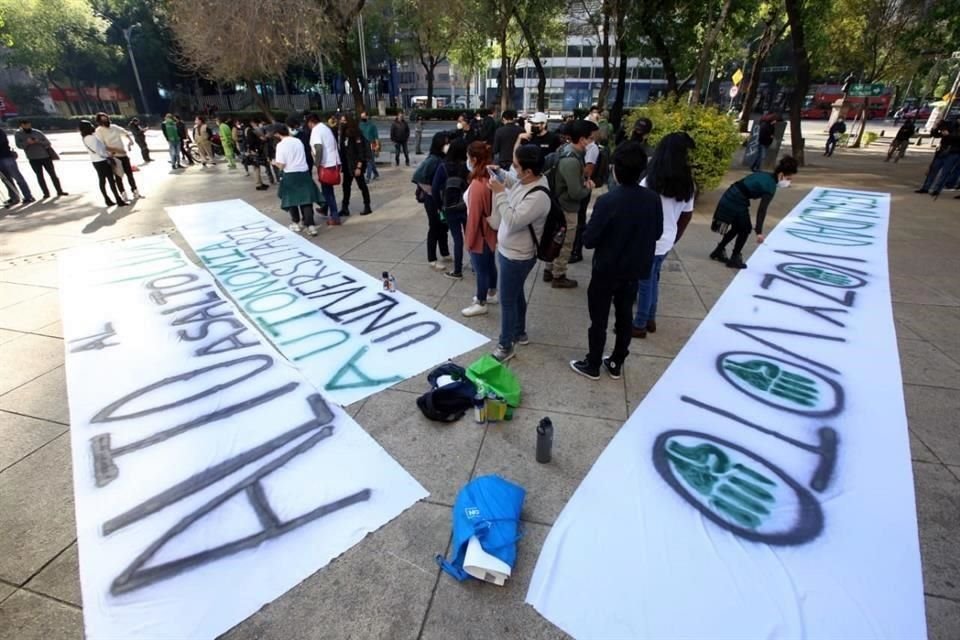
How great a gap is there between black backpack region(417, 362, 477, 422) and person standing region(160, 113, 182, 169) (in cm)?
1439

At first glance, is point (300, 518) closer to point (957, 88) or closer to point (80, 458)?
point (80, 458)

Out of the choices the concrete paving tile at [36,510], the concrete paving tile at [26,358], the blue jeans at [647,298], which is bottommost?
the concrete paving tile at [26,358]

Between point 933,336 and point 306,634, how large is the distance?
18.4 feet

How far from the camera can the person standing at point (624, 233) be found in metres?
2.99

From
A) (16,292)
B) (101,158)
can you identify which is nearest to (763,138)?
(101,158)

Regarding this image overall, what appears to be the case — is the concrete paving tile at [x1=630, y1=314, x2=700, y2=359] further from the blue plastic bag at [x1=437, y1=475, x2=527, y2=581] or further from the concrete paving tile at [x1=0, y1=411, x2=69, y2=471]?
the concrete paving tile at [x1=0, y1=411, x2=69, y2=471]

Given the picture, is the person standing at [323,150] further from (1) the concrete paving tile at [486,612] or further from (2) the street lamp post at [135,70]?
(2) the street lamp post at [135,70]

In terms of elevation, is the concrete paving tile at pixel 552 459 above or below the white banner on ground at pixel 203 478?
above

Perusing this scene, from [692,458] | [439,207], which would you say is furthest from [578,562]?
[439,207]

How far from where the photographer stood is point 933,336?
14.1 feet

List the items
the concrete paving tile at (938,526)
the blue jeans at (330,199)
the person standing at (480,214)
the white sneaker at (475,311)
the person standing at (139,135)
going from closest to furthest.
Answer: the concrete paving tile at (938,526)
the person standing at (480,214)
the white sneaker at (475,311)
the blue jeans at (330,199)
the person standing at (139,135)

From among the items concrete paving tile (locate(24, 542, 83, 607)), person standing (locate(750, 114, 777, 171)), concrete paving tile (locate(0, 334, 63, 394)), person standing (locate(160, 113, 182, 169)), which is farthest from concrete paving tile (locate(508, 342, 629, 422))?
person standing (locate(160, 113, 182, 169))

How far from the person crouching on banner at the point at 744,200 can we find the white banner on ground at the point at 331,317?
3.59 meters

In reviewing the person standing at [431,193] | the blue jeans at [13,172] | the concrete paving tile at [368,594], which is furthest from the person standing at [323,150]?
the blue jeans at [13,172]
